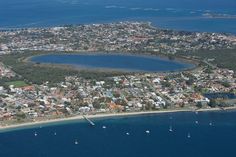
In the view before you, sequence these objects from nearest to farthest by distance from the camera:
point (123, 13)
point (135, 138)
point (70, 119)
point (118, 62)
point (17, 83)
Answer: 1. point (135, 138)
2. point (70, 119)
3. point (17, 83)
4. point (118, 62)
5. point (123, 13)

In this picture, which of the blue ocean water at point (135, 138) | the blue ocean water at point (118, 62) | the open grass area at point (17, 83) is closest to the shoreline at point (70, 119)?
the blue ocean water at point (135, 138)

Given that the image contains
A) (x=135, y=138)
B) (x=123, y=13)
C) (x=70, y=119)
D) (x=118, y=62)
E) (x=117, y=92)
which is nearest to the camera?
(x=135, y=138)

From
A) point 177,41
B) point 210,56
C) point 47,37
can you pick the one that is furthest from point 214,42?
point 47,37

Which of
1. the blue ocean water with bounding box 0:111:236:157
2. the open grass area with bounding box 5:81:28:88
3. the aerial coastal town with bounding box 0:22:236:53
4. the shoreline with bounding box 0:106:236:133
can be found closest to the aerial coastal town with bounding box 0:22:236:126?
the open grass area with bounding box 5:81:28:88

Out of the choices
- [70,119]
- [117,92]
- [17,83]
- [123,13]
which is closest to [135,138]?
[70,119]

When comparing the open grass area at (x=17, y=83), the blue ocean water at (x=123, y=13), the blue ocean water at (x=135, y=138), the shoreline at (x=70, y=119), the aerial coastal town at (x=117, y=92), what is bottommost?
the blue ocean water at (x=123, y=13)

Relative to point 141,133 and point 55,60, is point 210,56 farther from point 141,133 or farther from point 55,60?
point 141,133

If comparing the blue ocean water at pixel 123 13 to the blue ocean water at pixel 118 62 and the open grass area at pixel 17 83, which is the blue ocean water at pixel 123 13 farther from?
the open grass area at pixel 17 83

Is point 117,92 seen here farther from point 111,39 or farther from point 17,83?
point 111,39
